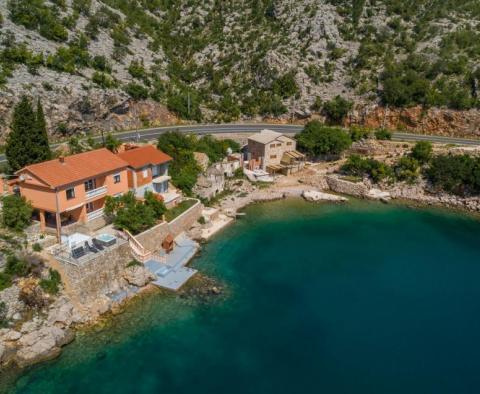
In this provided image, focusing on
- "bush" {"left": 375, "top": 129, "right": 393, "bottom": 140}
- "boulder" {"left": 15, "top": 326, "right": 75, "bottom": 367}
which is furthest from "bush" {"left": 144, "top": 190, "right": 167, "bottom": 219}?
"bush" {"left": 375, "top": 129, "right": 393, "bottom": 140}


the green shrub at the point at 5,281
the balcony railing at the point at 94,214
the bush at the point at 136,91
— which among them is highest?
the bush at the point at 136,91

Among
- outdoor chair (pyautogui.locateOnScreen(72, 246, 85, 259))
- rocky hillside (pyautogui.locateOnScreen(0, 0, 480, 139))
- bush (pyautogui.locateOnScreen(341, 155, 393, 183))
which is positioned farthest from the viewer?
rocky hillside (pyautogui.locateOnScreen(0, 0, 480, 139))

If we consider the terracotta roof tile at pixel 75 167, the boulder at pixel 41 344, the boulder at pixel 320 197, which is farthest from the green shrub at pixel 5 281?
the boulder at pixel 320 197

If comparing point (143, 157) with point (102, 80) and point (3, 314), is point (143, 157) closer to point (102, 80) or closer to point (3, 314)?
point (3, 314)

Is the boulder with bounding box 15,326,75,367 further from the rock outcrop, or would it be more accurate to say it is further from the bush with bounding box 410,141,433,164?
the rock outcrop

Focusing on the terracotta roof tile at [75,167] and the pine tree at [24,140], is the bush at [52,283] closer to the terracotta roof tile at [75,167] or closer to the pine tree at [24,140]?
the terracotta roof tile at [75,167]
